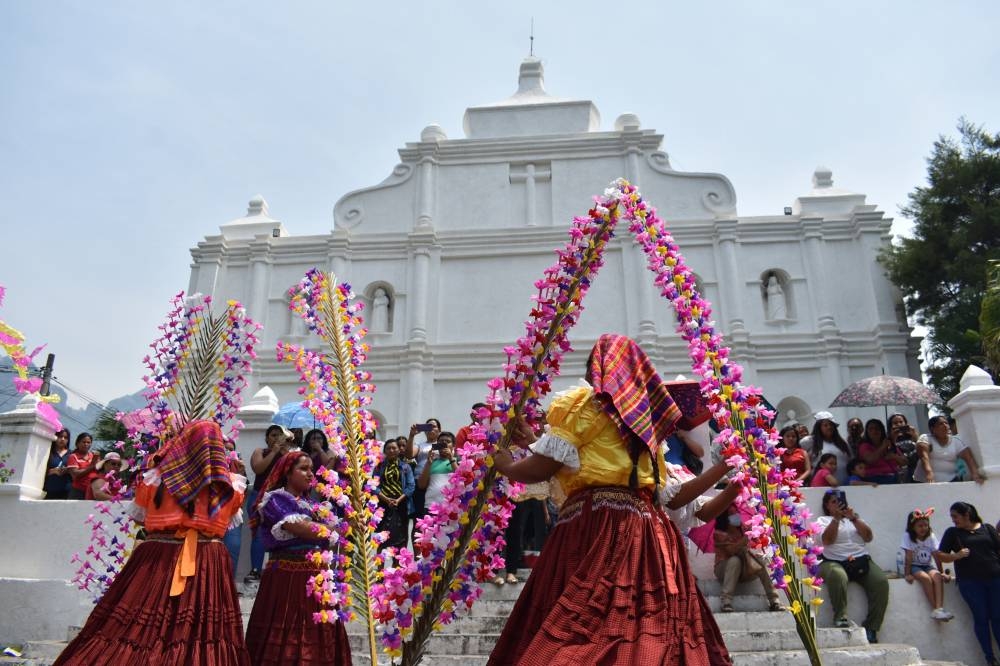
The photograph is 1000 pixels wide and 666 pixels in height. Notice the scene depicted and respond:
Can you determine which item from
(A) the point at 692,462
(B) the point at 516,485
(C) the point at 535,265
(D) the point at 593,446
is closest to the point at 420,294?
(C) the point at 535,265

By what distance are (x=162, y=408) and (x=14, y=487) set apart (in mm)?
3510

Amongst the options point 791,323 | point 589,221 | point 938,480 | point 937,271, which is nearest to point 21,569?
point 589,221

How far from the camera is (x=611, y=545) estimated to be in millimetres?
3246

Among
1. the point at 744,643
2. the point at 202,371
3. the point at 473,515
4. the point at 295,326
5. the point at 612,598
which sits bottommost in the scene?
the point at 744,643

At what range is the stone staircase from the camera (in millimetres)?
5395

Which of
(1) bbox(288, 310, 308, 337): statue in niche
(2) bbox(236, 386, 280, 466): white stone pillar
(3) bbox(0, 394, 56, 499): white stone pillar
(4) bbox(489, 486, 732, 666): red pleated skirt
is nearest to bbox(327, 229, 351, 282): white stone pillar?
(1) bbox(288, 310, 308, 337): statue in niche

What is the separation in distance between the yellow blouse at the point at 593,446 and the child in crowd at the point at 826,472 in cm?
551

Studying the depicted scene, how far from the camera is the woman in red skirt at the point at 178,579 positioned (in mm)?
4402

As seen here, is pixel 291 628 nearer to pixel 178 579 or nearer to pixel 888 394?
pixel 178 579

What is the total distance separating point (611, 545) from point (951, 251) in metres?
15.9

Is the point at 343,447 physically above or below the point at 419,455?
below

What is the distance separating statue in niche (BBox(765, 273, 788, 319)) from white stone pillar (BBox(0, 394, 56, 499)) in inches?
562

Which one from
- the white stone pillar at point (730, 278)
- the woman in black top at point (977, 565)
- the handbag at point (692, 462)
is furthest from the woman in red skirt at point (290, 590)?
the white stone pillar at point (730, 278)

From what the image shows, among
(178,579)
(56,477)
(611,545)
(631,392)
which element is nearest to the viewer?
(611,545)
